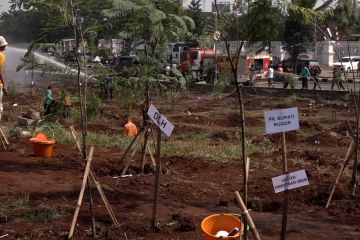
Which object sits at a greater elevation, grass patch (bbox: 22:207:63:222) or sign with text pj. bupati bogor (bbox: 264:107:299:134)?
sign with text pj. bupati bogor (bbox: 264:107:299:134)

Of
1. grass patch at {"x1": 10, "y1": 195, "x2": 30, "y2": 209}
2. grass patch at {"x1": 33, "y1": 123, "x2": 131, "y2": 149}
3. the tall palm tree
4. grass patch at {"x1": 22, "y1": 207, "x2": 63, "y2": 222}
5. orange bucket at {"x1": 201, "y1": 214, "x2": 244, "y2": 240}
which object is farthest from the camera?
grass patch at {"x1": 33, "y1": 123, "x2": 131, "y2": 149}

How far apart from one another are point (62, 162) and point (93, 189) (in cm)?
231

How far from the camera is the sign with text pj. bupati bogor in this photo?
5074 millimetres

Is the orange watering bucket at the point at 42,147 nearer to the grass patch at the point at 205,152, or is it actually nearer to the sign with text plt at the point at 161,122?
the grass patch at the point at 205,152

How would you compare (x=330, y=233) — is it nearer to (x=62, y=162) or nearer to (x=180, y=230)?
(x=180, y=230)

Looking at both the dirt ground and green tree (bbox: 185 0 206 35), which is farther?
green tree (bbox: 185 0 206 35)

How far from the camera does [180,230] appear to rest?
661 cm

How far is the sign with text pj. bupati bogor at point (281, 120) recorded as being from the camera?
5.07 m

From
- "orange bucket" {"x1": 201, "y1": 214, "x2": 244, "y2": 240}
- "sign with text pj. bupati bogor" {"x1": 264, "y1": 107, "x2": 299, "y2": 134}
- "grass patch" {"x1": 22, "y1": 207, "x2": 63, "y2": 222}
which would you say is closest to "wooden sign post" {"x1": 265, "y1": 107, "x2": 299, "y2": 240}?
"sign with text pj. bupati bogor" {"x1": 264, "y1": 107, "x2": 299, "y2": 134}

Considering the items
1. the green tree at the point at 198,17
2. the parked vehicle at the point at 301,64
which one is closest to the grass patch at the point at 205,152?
the green tree at the point at 198,17

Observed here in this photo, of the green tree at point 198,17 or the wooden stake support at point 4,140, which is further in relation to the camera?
the wooden stake support at point 4,140

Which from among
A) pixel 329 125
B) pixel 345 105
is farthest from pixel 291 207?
pixel 345 105

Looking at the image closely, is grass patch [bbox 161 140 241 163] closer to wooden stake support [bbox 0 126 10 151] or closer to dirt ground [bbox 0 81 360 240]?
dirt ground [bbox 0 81 360 240]

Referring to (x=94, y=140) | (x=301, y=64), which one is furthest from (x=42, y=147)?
(x=301, y=64)
